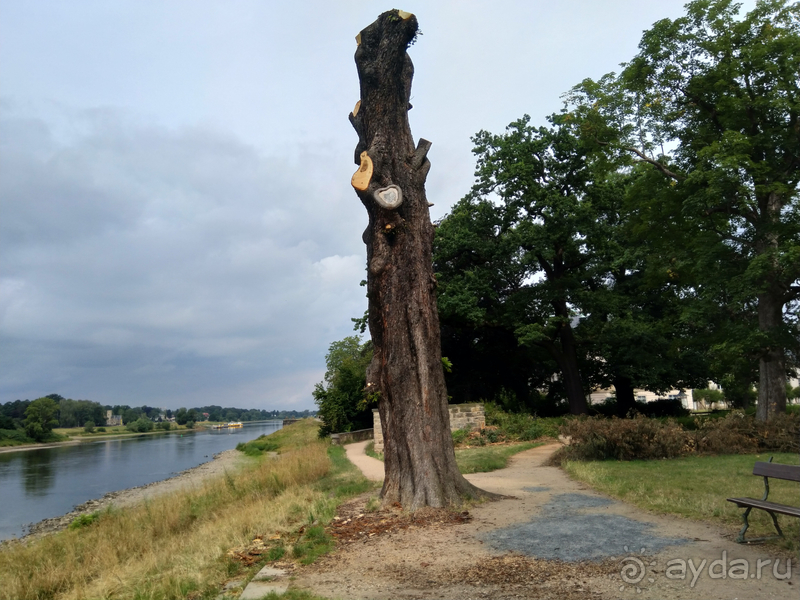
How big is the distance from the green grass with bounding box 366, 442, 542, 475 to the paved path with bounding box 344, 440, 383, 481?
1.25ft

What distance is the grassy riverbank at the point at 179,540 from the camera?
629 cm

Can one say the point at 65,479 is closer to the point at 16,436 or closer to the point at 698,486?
the point at 698,486

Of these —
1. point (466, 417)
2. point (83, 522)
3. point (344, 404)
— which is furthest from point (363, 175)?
point (344, 404)

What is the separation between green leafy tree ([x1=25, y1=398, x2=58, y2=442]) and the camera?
63.3m

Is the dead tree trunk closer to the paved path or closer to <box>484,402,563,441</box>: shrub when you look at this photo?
the paved path

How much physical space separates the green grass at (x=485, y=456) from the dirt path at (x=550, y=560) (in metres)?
5.02

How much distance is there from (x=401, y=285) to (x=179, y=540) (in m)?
5.53

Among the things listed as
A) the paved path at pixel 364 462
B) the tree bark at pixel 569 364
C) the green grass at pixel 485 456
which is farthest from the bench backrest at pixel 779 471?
the tree bark at pixel 569 364

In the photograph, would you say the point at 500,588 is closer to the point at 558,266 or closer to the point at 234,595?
the point at 234,595

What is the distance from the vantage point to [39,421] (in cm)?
6397

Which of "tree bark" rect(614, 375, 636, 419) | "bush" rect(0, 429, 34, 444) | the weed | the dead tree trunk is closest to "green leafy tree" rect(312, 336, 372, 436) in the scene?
"tree bark" rect(614, 375, 636, 419)

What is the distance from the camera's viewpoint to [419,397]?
877 centimetres

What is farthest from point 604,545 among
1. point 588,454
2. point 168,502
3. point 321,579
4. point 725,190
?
point 725,190

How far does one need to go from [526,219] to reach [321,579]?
69.2 ft
